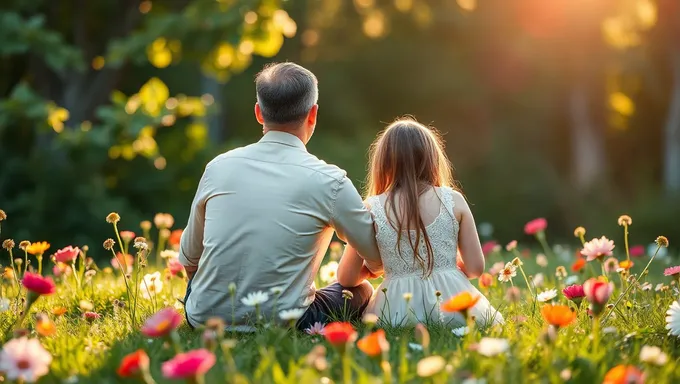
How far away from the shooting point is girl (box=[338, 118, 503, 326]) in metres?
Answer: 3.49

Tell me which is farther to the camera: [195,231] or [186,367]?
[195,231]

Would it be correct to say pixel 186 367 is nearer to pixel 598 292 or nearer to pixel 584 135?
pixel 598 292

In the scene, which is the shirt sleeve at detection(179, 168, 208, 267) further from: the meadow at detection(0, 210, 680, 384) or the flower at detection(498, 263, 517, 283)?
the flower at detection(498, 263, 517, 283)

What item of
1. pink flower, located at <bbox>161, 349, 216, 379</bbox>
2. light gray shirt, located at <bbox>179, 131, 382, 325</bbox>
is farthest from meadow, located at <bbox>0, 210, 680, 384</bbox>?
light gray shirt, located at <bbox>179, 131, 382, 325</bbox>

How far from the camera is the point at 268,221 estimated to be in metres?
3.28

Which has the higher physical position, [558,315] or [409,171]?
[409,171]

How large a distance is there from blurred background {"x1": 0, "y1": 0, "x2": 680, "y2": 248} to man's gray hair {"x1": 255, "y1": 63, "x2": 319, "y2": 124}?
4.81 metres

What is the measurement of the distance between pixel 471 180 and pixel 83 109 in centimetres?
617

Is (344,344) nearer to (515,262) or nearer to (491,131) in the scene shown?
(515,262)

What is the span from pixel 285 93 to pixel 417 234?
779 millimetres

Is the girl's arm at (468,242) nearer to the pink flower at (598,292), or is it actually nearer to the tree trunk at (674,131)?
the pink flower at (598,292)

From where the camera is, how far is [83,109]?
32.3 ft

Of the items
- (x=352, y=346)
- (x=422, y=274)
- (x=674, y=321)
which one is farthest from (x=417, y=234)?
(x=674, y=321)

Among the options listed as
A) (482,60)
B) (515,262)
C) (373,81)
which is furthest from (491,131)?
(515,262)
